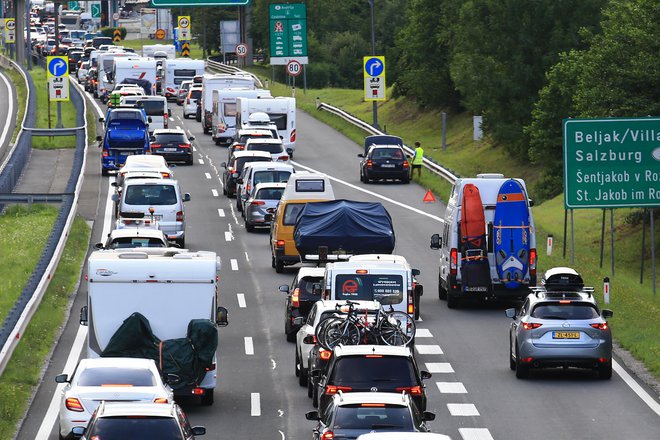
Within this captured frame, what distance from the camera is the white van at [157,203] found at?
43.0 m

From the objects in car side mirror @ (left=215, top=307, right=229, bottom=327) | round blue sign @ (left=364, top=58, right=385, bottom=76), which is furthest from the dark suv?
round blue sign @ (left=364, top=58, right=385, bottom=76)

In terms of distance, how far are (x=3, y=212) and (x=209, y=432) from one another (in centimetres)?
3055

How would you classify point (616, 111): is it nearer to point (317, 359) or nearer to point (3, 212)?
point (3, 212)

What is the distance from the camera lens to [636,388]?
85.4 feet

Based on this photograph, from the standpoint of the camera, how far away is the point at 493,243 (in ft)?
111

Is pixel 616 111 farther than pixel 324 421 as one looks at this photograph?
Yes

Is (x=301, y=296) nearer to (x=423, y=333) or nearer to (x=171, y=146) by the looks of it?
(x=423, y=333)

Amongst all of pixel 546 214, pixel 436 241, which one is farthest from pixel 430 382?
pixel 546 214

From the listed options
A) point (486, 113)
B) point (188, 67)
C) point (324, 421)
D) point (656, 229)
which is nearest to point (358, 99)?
point (188, 67)

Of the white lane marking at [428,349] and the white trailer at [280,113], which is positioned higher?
the white trailer at [280,113]

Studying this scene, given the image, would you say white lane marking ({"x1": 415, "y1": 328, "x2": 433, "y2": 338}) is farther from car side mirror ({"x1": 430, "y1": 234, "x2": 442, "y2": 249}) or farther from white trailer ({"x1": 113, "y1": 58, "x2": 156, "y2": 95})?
white trailer ({"x1": 113, "y1": 58, "x2": 156, "y2": 95})

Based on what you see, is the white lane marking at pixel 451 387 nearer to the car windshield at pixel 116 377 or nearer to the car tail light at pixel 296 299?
the car tail light at pixel 296 299

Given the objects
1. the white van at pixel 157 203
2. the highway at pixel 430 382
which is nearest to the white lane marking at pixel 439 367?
the highway at pixel 430 382

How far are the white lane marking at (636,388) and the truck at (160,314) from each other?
22.2 ft
